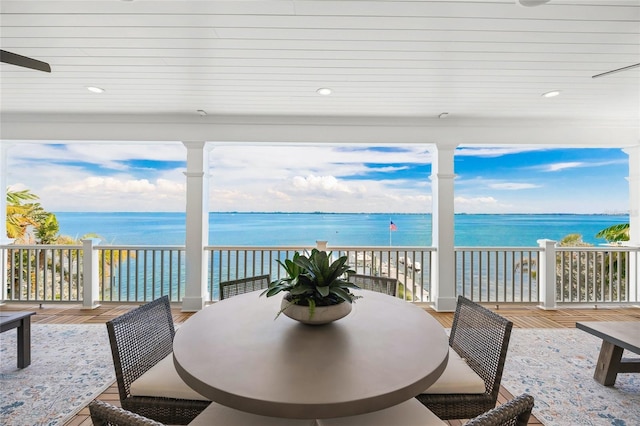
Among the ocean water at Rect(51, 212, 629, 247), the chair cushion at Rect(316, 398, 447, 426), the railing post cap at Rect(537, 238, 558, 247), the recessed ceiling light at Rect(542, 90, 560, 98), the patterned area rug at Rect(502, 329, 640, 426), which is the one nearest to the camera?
the chair cushion at Rect(316, 398, 447, 426)

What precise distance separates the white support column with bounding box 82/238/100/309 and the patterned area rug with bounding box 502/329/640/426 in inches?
190

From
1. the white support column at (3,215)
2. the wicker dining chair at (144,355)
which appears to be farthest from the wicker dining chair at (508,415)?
the white support column at (3,215)

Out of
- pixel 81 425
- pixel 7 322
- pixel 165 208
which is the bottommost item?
pixel 81 425

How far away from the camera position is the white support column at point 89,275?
3.93 m

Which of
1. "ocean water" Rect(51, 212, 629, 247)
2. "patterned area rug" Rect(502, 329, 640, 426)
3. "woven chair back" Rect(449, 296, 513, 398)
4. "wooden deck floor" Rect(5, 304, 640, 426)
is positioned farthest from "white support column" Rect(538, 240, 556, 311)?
"ocean water" Rect(51, 212, 629, 247)

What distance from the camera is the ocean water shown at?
12742mm

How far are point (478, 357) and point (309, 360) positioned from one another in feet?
3.17

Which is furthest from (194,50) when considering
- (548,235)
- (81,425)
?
(548,235)

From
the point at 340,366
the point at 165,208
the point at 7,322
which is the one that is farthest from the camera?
the point at 165,208

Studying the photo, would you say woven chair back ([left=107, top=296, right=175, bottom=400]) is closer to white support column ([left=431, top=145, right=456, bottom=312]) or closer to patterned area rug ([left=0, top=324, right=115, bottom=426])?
patterned area rug ([left=0, top=324, right=115, bottom=426])

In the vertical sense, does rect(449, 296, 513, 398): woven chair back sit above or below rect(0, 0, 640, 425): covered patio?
below

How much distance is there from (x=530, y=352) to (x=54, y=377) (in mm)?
4120

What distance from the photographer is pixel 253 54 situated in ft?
7.56

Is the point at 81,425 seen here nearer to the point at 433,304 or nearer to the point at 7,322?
the point at 7,322
